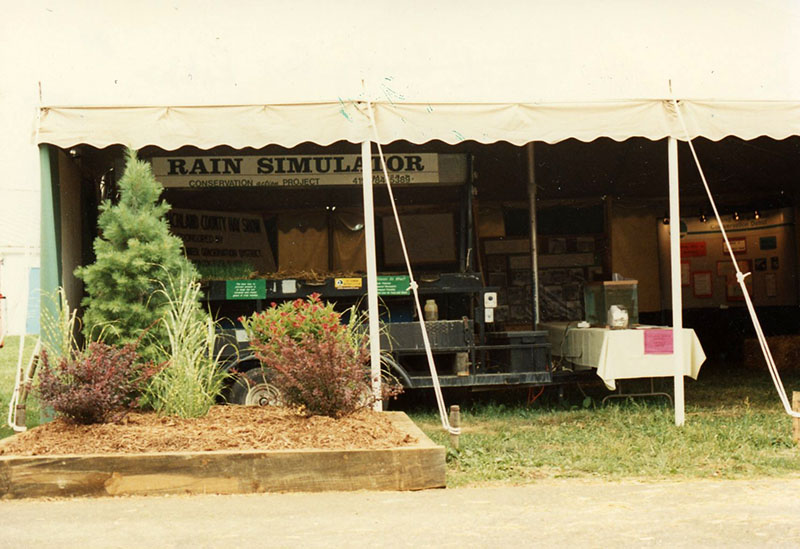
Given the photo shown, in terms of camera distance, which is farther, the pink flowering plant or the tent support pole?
the tent support pole

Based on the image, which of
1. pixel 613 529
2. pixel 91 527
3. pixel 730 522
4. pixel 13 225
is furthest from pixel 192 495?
pixel 13 225

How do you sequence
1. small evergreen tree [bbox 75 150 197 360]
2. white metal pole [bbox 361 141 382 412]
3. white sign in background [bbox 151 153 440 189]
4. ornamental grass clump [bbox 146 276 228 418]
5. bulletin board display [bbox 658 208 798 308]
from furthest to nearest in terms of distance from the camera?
bulletin board display [bbox 658 208 798 308]
white sign in background [bbox 151 153 440 189]
white metal pole [bbox 361 141 382 412]
small evergreen tree [bbox 75 150 197 360]
ornamental grass clump [bbox 146 276 228 418]

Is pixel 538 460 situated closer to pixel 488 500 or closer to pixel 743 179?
pixel 488 500

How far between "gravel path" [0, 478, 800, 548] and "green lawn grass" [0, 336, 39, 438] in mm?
2309

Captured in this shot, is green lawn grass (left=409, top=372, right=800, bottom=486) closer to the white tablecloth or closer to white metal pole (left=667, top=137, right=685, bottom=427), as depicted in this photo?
white metal pole (left=667, top=137, right=685, bottom=427)

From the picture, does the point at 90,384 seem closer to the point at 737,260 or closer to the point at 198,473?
the point at 198,473

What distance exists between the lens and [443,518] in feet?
15.3

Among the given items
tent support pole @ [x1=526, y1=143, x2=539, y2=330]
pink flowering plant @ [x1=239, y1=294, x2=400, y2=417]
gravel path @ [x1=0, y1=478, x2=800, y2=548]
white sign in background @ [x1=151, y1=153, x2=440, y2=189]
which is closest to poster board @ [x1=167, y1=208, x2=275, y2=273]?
white sign in background @ [x1=151, y1=153, x2=440, y2=189]

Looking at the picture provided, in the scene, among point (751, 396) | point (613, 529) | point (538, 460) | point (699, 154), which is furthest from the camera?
point (699, 154)

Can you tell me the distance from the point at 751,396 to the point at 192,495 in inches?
277

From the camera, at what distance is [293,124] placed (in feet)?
23.5

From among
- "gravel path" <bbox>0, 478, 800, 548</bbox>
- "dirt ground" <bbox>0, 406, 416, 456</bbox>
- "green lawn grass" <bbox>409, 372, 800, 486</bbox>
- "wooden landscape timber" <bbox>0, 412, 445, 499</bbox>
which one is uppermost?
"dirt ground" <bbox>0, 406, 416, 456</bbox>

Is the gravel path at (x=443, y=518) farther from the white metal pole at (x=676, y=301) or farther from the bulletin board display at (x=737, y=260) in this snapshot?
the bulletin board display at (x=737, y=260)

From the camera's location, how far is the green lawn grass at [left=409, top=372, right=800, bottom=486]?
5.84 meters
